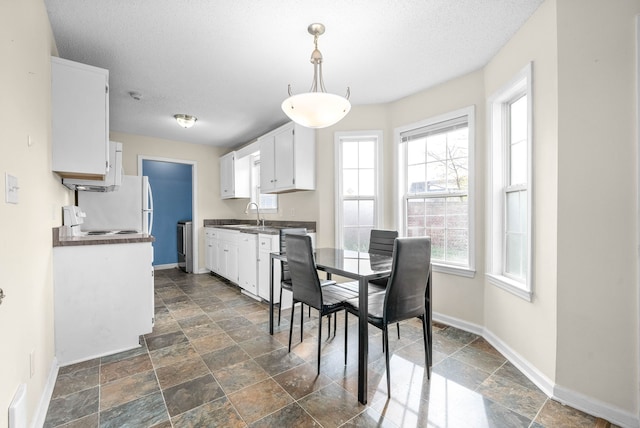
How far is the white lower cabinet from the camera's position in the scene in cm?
215

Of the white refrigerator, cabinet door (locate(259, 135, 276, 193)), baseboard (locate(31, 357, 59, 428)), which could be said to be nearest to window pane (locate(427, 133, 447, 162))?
cabinet door (locate(259, 135, 276, 193))

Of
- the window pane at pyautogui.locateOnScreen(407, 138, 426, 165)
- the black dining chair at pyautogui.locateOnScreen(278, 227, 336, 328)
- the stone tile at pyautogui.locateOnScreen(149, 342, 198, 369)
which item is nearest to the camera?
the stone tile at pyautogui.locateOnScreen(149, 342, 198, 369)

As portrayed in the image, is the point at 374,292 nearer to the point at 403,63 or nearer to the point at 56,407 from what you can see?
the point at 403,63

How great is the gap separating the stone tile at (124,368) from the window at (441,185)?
2758mm

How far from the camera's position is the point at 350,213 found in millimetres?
3666


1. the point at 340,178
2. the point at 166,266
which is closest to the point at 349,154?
the point at 340,178

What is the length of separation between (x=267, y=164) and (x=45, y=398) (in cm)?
316

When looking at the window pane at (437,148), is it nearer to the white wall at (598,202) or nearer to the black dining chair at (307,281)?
the white wall at (598,202)

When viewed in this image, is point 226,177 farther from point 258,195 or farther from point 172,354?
point 172,354

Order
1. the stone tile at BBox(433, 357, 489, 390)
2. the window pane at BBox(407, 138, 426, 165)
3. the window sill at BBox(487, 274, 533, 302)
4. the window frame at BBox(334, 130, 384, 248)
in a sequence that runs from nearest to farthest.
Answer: the stone tile at BBox(433, 357, 489, 390) → the window sill at BBox(487, 274, 533, 302) → the window pane at BBox(407, 138, 426, 165) → the window frame at BBox(334, 130, 384, 248)

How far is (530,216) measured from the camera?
2.07 metres

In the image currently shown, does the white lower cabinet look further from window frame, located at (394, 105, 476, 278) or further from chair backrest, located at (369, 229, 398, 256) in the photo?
window frame, located at (394, 105, 476, 278)

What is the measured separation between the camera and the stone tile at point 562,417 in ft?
5.23

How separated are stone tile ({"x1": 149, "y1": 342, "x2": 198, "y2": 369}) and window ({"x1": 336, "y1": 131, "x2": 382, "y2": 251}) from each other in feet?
6.36
